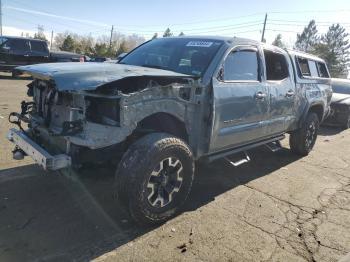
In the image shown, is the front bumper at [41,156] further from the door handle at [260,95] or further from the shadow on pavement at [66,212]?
the door handle at [260,95]

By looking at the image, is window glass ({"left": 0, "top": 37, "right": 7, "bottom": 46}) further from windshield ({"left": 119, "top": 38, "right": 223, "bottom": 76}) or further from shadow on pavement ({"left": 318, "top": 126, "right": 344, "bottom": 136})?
shadow on pavement ({"left": 318, "top": 126, "right": 344, "bottom": 136})

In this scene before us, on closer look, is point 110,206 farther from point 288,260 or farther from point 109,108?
point 288,260

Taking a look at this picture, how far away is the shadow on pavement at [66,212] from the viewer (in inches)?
130

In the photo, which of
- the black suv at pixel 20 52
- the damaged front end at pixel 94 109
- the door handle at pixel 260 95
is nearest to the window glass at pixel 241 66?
the door handle at pixel 260 95

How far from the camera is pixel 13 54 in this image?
17172 mm

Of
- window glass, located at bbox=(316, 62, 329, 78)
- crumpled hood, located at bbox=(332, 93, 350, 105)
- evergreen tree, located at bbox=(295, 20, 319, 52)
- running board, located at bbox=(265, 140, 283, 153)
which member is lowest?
running board, located at bbox=(265, 140, 283, 153)

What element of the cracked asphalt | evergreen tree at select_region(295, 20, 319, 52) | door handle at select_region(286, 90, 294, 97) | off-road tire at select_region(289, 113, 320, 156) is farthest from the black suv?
evergreen tree at select_region(295, 20, 319, 52)

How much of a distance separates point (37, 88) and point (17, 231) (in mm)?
1602

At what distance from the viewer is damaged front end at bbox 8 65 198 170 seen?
3.40 metres

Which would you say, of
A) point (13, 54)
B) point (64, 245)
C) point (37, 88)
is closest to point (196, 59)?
point (37, 88)

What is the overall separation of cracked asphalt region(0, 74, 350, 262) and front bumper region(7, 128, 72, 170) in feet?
2.09

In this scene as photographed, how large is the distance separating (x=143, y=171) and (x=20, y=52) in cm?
1601

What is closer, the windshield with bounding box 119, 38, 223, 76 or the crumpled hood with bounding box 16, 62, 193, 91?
the crumpled hood with bounding box 16, 62, 193, 91

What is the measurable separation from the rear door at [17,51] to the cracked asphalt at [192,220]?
1254 centimetres
